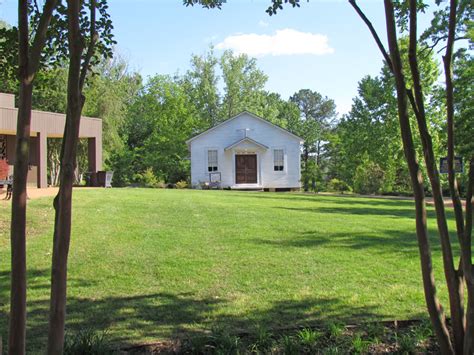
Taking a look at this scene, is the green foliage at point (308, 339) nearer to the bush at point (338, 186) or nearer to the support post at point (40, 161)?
the support post at point (40, 161)

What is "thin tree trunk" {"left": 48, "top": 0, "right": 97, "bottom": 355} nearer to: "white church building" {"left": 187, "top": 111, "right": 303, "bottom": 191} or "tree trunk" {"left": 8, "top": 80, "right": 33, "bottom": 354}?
"tree trunk" {"left": 8, "top": 80, "right": 33, "bottom": 354}

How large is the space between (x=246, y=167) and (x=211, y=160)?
2420 mm

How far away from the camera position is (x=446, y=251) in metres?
2.98

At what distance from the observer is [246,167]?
108 ft


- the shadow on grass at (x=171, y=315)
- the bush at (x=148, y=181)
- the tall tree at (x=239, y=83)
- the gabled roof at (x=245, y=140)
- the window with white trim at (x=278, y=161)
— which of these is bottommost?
the shadow on grass at (x=171, y=315)

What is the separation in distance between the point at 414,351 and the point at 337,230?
6295 mm

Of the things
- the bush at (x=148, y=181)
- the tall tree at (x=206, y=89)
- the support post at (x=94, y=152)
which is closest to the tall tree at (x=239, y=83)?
the tall tree at (x=206, y=89)

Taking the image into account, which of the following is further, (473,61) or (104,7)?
(473,61)


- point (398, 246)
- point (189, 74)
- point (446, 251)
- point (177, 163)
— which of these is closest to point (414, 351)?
point (446, 251)

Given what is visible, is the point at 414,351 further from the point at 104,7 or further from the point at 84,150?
the point at 84,150

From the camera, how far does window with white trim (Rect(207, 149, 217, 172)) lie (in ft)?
108

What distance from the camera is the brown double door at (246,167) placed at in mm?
32844

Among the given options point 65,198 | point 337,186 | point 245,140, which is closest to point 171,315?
point 65,198

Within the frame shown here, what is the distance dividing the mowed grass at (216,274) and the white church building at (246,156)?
2161 cm
